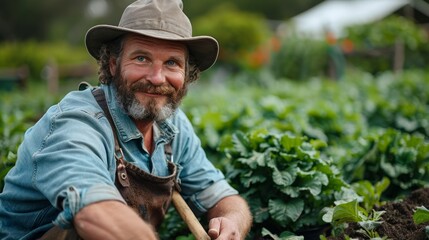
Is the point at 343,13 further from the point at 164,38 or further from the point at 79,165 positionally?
the point at 79,165

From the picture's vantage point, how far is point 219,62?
17.6m

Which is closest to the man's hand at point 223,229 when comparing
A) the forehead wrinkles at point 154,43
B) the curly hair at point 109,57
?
the curly hair at point 109,57

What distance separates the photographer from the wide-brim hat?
103 inches

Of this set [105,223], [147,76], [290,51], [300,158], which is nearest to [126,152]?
[147,76]

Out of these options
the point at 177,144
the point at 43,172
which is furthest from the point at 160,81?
the point at 43,172

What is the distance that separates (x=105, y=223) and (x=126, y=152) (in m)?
0.65

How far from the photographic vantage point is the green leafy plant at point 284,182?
318 centimetres

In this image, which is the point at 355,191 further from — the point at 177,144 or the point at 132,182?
the point at 132,182

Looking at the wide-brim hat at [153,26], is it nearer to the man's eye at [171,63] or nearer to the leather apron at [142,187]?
the man's eye at [171,63]

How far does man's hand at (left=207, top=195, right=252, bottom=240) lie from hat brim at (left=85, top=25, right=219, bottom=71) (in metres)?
0.85

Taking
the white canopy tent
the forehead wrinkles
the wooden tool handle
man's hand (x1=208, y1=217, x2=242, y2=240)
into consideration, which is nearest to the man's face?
the forehead wrinkles

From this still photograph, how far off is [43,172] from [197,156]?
111cm

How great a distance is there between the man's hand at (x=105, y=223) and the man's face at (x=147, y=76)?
70 centimetres

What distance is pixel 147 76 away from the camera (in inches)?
104
